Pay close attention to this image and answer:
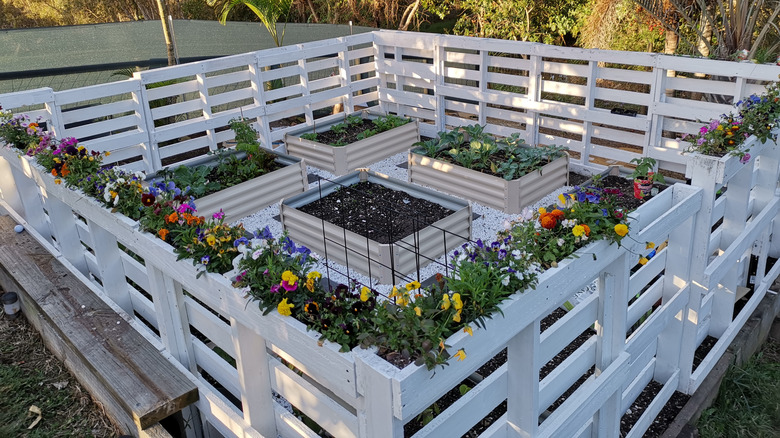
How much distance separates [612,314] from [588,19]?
8.04 metres

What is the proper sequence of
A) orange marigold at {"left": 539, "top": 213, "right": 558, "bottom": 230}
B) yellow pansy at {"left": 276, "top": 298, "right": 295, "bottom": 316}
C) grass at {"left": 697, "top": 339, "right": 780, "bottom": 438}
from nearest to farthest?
yellow pansy at {"left": 276, "top": 298, "right": 295, "bottom": 316}
orange marigold at {"left": 539, "top": 213, "right": 558, "bottom": 230}
grass at {"left": 697, "top": 339, "right": 780, "bottom": 438}

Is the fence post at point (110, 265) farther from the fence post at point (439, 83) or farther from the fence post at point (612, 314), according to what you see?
the fence post at point (439, 83)

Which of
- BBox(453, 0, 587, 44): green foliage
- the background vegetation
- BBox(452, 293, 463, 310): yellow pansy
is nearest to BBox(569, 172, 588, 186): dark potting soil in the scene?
the background vegetation

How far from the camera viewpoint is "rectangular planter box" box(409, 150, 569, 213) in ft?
19.2

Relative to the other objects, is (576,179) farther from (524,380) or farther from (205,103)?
(524,380)

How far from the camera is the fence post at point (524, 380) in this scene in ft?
8.29

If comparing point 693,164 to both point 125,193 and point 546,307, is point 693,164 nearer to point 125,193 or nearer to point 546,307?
point 546,307

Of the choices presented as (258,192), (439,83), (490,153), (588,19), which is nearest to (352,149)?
(258,192)

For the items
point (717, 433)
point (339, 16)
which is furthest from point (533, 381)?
point (339, 16)

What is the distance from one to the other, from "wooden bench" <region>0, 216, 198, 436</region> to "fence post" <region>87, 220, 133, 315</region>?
101mm

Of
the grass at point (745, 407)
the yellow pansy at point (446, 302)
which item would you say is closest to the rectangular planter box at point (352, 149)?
the grass at point (745, 407)

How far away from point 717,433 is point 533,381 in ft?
6.51

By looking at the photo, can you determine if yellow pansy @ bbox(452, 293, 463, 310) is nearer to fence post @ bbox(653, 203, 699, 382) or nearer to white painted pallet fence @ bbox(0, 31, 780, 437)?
white painted pallet fence @ bbox(0, 31, 780, 437)

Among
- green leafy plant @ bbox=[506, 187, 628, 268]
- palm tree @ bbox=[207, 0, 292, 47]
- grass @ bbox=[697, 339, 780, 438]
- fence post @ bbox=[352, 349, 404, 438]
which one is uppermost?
palm tree @ bbox=[207, 0, 292, 47]
